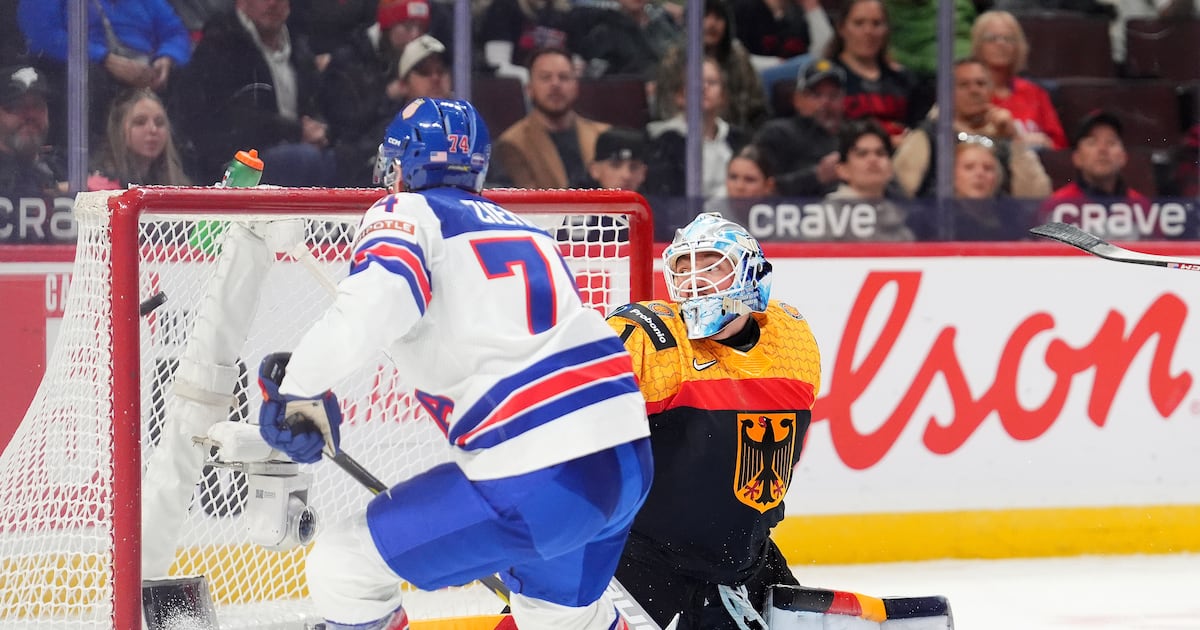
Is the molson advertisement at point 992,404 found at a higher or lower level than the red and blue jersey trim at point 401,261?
lower

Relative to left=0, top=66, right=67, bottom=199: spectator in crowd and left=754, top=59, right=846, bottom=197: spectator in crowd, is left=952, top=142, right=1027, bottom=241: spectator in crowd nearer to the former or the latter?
left=754, top=59, right=846, bottom=197: spectator in crowd

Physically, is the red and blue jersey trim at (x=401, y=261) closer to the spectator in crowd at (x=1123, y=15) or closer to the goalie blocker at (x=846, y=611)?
the goalie blocker at (x=846, y=611)

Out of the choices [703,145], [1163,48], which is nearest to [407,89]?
[703,145]

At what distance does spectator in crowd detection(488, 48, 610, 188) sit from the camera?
4477 mm

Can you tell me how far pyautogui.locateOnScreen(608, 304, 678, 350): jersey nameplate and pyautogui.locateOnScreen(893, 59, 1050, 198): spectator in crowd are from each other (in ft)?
7.06

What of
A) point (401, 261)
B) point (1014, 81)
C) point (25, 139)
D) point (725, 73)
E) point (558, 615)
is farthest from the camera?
point (1014, 81)

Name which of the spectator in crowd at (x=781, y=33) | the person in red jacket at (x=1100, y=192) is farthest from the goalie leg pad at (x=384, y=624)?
the person in red jacket at (x=1100, y=192)

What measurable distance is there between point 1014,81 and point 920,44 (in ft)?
1.12

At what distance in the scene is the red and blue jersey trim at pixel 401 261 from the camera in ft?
7.09

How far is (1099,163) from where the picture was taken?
4.96 meters

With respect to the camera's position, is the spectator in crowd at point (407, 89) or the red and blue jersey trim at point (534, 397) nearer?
the red and blue jersey trim at point (534, 397)

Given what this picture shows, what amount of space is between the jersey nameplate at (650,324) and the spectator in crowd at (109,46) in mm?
1879

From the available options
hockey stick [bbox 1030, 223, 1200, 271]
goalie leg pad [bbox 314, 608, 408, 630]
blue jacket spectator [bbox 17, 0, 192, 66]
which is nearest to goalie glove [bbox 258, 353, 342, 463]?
goalie leg pad [bbox 314, 608, 408, 630]

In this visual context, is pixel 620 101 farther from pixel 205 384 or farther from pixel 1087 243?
pixel 205 384
